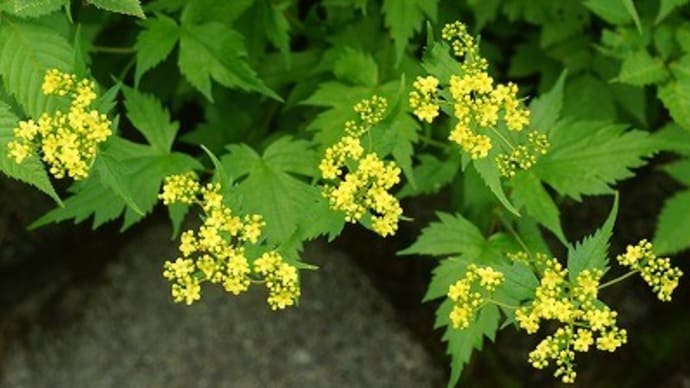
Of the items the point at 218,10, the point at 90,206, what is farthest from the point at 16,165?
the point at 218,10

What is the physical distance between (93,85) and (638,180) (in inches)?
122

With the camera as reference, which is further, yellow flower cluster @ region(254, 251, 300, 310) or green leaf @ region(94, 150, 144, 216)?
green leaf @ region(94, 150, 144, 216)

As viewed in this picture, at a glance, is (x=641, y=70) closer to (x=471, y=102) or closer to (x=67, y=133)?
(x=471, y=102)

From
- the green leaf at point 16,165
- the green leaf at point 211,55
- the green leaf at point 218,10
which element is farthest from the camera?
the green leaf at point 218,10

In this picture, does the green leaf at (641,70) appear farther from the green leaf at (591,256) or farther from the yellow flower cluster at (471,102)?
the green leaf at (591,256)

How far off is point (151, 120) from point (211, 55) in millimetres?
303

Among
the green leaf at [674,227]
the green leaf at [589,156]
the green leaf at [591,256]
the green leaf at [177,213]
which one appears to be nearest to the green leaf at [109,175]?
the green leaf at [177,213]

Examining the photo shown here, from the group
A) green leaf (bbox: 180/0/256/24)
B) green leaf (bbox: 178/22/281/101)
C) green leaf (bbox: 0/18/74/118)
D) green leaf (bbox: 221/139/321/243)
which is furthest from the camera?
green leaf (bbox: 180/0/256/24)

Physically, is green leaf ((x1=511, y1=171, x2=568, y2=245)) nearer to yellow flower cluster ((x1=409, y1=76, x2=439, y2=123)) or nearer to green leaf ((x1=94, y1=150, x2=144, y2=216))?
yellow flower cluster ((x1=409, y1=76, x2=439, y2=123))

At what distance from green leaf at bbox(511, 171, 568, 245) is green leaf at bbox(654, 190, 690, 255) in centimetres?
66

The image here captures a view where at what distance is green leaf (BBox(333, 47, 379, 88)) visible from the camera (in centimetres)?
365

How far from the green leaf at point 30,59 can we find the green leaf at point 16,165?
8 cm

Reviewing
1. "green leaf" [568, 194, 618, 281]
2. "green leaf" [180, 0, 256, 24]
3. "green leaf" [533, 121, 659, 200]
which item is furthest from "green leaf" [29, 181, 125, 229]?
"green leaf" [568, 194, 618, 281]

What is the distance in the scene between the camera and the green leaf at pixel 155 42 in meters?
3.53
